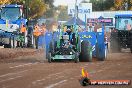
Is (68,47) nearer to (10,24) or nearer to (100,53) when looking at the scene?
(100,53)

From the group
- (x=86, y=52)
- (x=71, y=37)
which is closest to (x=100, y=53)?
(x=86, y=52)

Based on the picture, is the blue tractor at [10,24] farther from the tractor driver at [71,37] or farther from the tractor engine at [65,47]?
the tractor engine at [65,47]

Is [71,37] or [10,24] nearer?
[71,37]

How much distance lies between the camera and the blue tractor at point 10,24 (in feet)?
110

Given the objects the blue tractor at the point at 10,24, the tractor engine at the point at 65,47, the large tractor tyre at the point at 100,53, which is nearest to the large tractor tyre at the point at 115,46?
the blue tractor at the point at 10,24

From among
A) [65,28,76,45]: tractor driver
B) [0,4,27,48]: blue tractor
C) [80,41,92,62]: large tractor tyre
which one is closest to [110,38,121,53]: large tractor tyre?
[0,4,27,48]: blue tractor

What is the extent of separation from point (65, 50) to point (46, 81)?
7682 mm

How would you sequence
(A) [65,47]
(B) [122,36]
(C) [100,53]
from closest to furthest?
1. (A) [65,47]
2. (C) [100,53]
3. (B) [122,36]

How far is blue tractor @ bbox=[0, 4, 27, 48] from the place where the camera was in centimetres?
3353

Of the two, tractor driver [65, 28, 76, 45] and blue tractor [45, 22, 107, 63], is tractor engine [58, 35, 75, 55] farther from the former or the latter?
tractor driver [65, 28, 76, 45]

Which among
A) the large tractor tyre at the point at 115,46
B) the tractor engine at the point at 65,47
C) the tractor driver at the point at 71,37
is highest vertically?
the tractor driver at the point at 71,37

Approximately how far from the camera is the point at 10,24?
3381 centimetres

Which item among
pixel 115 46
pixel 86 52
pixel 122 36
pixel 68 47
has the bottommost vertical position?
pixel 115 46

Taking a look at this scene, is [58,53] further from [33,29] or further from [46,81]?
[33,29]
